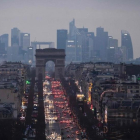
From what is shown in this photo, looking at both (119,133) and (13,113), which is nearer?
(119,133)

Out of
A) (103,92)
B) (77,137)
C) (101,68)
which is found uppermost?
(101,68)

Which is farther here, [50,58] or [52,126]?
[50,58]

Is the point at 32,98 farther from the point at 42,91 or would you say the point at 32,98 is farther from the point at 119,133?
the point at 119,133

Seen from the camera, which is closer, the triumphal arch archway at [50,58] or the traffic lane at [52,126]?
the traffic lane at [52,126]

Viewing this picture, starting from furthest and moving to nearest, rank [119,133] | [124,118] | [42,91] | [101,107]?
[42,91] < [101,107] < [124,118] < [119,133]

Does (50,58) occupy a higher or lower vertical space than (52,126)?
higher

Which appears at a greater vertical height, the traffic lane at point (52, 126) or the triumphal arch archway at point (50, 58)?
the triumphal arch archway at point (50, 58)

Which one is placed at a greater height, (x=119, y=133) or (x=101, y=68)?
(x=101, y=68)

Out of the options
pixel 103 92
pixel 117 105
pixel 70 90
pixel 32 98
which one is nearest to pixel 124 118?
pixel 117 105

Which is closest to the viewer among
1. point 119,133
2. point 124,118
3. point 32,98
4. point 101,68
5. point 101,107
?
point 119,133

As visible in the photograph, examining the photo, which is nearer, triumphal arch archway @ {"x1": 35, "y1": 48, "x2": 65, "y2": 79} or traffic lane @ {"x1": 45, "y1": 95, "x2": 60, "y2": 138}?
traffic lane @ {"x1": 45, "y1": 95, "x2": 60, "y2": 138}

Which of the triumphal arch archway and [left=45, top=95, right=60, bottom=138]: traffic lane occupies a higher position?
the triumphal arch archway
